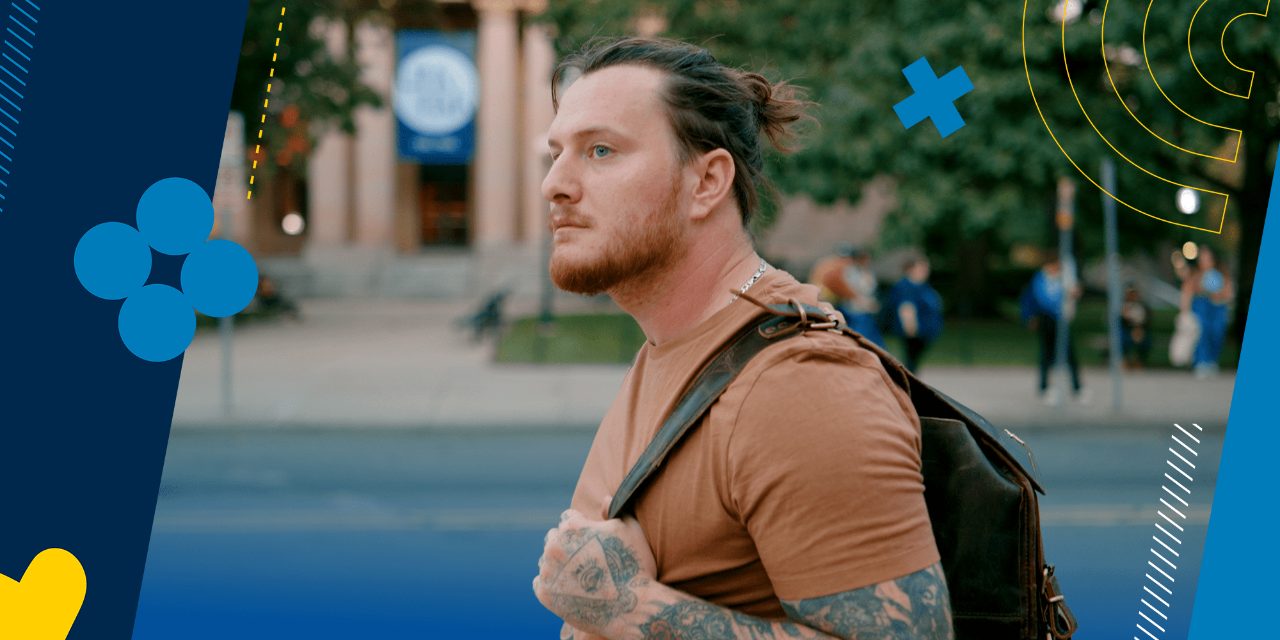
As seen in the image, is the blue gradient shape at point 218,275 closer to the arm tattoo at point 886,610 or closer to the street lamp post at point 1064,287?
the arm tattoo at point 886,610

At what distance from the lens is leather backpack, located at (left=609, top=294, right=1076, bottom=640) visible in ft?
5.65

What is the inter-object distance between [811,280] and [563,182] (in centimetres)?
1797

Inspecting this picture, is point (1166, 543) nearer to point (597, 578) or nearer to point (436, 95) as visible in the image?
point (597, 578)

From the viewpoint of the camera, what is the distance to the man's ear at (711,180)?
1.94 metres

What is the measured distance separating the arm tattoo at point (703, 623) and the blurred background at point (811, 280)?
2.64ft

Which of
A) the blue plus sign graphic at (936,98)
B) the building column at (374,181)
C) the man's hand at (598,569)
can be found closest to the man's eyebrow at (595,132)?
the man's hand at (598,569)

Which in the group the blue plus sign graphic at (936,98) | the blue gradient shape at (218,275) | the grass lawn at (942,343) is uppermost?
the grass lawn at (942,343)

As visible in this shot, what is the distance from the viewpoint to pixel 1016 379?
17266 millimetres

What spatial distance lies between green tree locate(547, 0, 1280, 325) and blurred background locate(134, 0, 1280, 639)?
0.19 ft

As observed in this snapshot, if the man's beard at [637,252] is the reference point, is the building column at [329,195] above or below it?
above

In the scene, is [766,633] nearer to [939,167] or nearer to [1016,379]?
Answer: [1016,379]

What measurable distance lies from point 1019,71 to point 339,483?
11.9 metres

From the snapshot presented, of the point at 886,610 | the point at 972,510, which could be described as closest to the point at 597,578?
the point at 886,610

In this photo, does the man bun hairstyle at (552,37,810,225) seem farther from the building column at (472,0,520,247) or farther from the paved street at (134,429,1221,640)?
the building column at (472,0,520,247)
